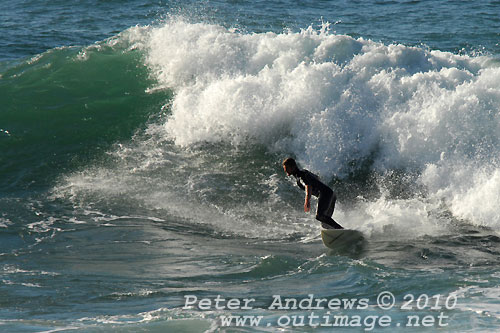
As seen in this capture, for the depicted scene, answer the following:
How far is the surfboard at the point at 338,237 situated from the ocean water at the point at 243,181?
0.38 ft

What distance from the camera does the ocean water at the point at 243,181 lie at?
7.07 metres

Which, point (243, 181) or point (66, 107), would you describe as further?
point (66, 107)

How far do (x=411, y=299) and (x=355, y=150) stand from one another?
5.69m

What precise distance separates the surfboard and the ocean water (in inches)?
4.6

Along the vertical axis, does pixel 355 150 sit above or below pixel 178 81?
below

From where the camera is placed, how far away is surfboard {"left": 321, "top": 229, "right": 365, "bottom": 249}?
8.98 metres

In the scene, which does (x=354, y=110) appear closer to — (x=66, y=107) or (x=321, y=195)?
(x=321, y=195)

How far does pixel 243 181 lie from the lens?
11.7 metres

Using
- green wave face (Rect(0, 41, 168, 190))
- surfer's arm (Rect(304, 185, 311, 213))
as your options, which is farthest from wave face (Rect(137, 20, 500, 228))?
surfer's arm (Rect(304, 185, 311, 213))

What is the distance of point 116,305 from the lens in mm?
7086

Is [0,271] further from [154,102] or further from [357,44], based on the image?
[357,44]

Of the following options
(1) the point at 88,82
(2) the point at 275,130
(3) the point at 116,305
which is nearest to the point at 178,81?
(1) the point at 88,82

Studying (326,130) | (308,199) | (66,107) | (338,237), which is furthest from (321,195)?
(66,107)

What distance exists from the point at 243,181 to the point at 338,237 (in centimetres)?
306
